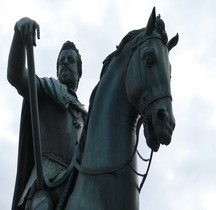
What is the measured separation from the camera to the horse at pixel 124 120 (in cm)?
569

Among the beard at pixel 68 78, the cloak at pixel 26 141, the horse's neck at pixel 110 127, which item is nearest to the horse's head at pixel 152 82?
the horse's neck at pixel 110 127

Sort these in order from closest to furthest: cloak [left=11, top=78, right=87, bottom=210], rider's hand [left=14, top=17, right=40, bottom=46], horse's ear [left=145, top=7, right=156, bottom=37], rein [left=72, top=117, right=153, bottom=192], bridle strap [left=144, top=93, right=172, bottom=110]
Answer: bridle strap [left=144, top=93, right=172, bottom=110] → rein [left=72, top=117, right=153, bottom=192] → horse's ear [left=145, top=7, right=156, bottom=37] → rider's hand [left=14, top=17, right=40, bottom=46] → cloak [left=11, top=78, right=87, bottom=210]

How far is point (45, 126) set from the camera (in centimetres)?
715

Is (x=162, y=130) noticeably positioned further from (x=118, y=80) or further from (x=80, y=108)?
(x=80, y=108)

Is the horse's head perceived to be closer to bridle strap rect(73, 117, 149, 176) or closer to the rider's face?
bridle strap rect(73, 117, 149, 176)

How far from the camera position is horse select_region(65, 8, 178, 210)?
5.69 meters

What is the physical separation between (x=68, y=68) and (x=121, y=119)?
207 centimetres

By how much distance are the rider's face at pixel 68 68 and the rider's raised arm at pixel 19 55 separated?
995 mm

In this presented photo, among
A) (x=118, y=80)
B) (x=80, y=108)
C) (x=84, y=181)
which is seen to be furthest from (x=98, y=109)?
(x=80, y=108)

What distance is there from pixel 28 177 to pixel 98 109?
1461mm

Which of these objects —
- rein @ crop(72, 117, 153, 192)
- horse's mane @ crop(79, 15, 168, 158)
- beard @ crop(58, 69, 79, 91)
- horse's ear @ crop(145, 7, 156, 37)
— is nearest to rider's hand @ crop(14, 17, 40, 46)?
horse's mane @ crop(79, 15, 168, 158)

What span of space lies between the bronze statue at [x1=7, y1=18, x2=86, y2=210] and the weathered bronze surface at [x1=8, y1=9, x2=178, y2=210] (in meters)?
0.03

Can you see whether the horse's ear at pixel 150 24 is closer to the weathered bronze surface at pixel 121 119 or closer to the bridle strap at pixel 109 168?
the weathered bronze surface at pixel 121 119

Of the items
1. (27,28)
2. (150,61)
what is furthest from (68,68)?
(150,61)
